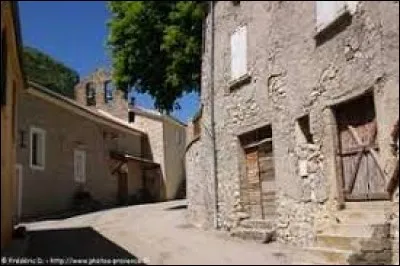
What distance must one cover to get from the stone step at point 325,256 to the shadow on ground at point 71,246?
2.95 metres

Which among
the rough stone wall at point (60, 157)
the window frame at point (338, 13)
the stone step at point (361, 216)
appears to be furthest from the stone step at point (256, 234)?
the rough stone wall at point (60, 157)

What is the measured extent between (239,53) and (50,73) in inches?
1181

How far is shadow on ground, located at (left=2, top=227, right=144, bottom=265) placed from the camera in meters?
10.7

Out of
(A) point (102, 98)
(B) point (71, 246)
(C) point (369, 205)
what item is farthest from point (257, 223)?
(A) point (102, 98)

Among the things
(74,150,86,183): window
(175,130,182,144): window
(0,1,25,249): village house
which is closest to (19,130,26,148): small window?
(74,150,86,183): window

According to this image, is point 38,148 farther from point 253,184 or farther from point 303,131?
point 303,131

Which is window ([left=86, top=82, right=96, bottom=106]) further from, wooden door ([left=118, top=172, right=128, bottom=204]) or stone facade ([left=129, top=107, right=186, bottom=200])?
wooden door ([left=118, top=172, right=128, bottom=204])

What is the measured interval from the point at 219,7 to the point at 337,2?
5.59 metres

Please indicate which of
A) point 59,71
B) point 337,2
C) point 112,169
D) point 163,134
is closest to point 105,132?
point 112,169

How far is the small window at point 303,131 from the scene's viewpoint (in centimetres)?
1259

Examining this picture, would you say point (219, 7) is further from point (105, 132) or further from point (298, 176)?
point (105, 132)

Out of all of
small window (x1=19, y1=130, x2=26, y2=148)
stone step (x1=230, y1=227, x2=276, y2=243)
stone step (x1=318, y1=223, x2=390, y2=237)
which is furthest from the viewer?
small window (x1=19, y1=130, x2=26, y2=148)

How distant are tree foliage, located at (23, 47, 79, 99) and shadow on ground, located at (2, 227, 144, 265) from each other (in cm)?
2575

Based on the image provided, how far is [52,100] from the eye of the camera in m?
26.1
